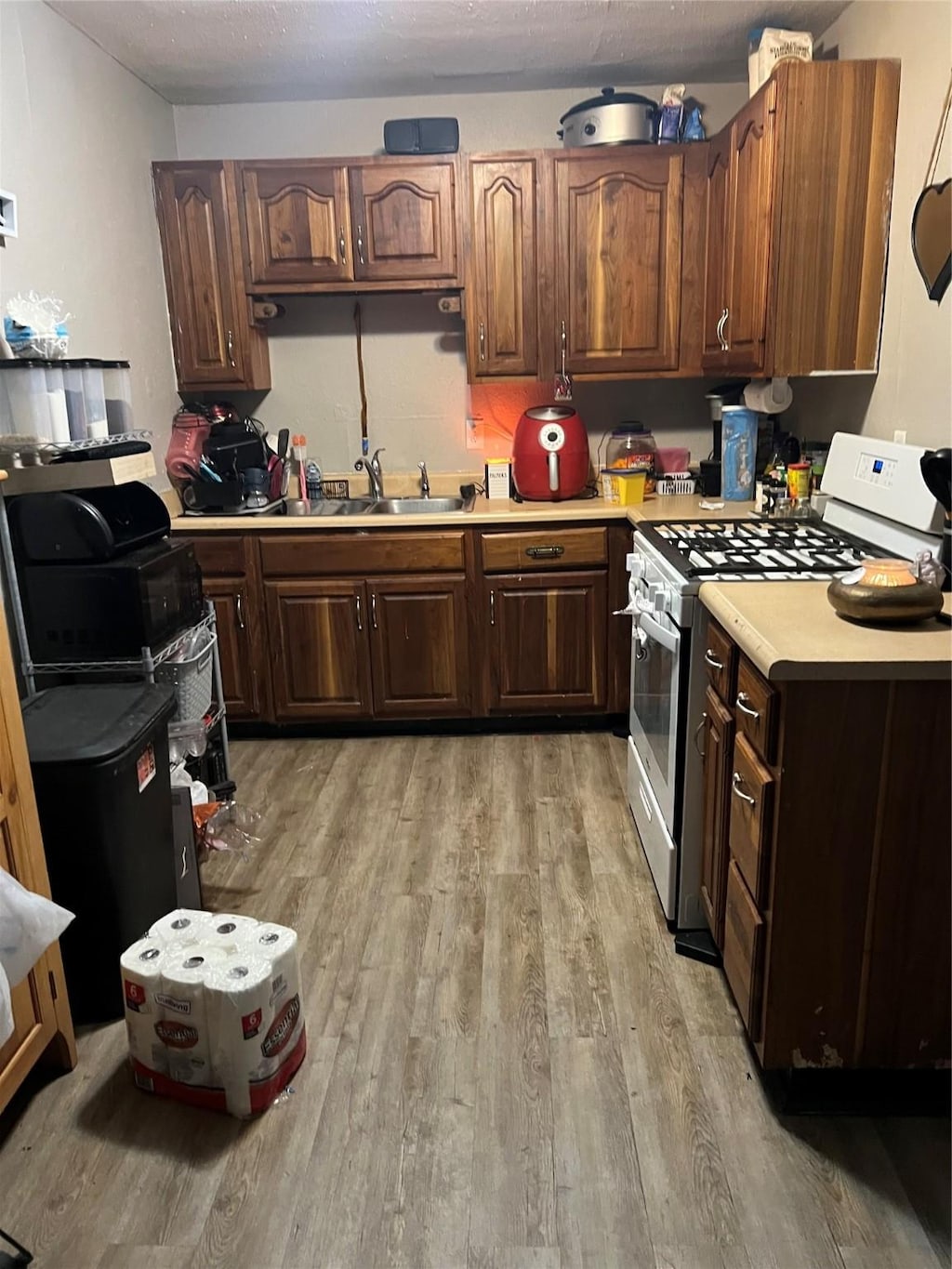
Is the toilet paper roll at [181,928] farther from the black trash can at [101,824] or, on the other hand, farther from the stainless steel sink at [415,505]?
the stainless steel sink at [415,505]

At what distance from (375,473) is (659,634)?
1.92 metres

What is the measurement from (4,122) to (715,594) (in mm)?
2239

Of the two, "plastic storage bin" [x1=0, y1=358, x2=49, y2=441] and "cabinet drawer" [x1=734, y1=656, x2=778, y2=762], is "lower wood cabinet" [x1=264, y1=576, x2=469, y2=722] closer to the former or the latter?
"plastic storage bin" [x1=0, y1=358, x2=49, y2=441]

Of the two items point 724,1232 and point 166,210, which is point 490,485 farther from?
point 724,1232

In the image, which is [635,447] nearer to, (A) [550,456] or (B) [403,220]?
(A) [550,456]

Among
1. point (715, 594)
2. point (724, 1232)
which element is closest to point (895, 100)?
point (715, 594)

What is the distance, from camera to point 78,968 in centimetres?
191

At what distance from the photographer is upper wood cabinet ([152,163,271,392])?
10.8ft

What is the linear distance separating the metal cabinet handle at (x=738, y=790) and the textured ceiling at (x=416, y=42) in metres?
2.36

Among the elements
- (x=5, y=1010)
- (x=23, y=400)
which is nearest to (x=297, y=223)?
(x=23, y=400)

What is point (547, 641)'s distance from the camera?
3338 millimetres

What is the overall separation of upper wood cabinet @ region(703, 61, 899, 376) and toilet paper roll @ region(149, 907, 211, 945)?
2159 mm

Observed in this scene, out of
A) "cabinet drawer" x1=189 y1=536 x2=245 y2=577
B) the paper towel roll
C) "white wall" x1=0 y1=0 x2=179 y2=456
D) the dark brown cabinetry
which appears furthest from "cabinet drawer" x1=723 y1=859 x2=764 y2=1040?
"white wall" x1=0 y1=0 x2=179 y2=456

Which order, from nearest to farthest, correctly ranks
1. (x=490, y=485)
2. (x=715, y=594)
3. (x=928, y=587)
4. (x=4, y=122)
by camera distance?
(x=928, y=587) → (x=715, y=594) → (x=4, y=122) → (x=490, y=485)
